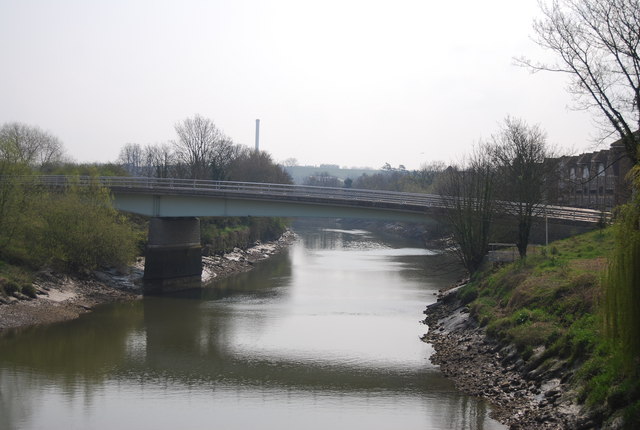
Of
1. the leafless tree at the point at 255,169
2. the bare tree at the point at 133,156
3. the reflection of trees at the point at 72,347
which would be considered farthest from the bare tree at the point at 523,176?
the bare tree at the point at 133,156

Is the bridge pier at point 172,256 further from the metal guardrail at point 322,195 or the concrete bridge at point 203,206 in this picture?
the metal guardrail at point 322,195

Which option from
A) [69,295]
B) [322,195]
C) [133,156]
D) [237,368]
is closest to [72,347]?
[237,368]

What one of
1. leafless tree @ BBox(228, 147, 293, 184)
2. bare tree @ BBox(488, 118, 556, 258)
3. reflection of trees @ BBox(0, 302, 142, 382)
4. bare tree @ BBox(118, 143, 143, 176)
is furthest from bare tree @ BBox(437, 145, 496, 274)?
bare tree @ BBox(118, 143, 143, 176)

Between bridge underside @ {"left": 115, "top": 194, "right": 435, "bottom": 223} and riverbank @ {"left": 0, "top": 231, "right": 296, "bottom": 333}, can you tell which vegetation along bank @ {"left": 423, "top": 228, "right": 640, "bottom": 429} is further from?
riverbank @ {"left": 0, "top": 231, "right": 296, "bottom": 333}

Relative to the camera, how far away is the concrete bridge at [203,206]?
157 feet

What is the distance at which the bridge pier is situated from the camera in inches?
1994

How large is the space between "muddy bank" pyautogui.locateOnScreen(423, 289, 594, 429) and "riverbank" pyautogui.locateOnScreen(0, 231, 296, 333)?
61.7 feet

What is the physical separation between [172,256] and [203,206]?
170 inches

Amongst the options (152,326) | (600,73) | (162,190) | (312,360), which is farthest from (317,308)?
(600,73)

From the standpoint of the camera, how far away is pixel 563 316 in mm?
23125

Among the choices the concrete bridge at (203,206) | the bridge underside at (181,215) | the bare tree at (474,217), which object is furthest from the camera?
the bridge underside at (181,215)

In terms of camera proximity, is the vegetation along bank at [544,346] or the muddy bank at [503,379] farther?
the muddy bank at [503,379]

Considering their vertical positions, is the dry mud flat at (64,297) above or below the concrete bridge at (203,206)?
below

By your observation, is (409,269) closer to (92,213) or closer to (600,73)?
(92,213)
